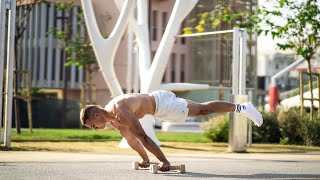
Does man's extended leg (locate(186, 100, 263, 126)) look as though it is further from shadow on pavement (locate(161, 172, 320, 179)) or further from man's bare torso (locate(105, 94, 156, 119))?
shadow on pavement (locate(161, 172, 320, 179))

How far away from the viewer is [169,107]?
9133 mm

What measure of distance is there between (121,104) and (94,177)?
118cm

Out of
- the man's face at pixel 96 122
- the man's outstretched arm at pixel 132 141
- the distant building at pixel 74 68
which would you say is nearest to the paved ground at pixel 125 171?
the man's outstretched arm at pixel 132 141

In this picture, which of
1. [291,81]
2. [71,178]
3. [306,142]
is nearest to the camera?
[71,178]

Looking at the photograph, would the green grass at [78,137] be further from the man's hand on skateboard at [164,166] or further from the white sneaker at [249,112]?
the man's hand on skateboard at [164,166]

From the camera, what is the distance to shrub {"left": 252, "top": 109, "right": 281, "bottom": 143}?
20281 mm

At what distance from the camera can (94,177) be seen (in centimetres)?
805

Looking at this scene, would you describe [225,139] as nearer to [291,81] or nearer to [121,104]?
[121,104]

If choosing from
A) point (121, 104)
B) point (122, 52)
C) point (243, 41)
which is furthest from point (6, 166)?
point (122, 52)

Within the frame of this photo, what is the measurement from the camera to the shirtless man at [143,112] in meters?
8.51

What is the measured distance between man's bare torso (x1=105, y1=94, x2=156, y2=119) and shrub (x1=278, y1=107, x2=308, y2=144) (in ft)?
36.1

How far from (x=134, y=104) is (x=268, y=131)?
474 inches

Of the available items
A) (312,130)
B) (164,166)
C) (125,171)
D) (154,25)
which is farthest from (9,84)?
(154,25)

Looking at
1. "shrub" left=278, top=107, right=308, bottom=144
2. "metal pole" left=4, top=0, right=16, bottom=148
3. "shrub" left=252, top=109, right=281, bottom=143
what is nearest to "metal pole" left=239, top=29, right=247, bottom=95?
"shrub" left=278, top=107, right=308, bottom=144
